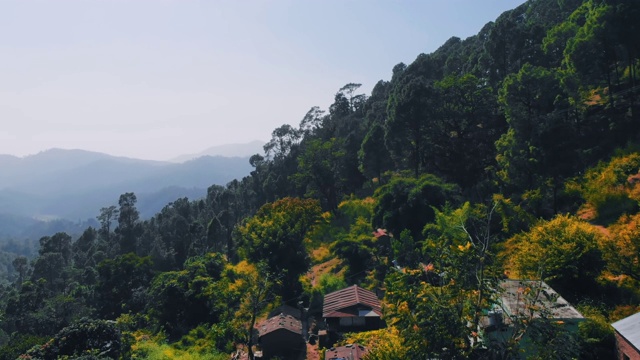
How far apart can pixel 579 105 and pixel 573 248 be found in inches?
624

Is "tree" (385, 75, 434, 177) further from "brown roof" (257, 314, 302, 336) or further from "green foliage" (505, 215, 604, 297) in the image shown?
"green foliage" (505, 215, 604, 297)

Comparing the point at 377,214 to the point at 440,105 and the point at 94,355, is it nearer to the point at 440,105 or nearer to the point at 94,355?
the point at 440,105

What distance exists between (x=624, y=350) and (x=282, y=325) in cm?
1759

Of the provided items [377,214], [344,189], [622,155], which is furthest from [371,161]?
[622,155]

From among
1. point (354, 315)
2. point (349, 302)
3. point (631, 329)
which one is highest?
point (631, 329)

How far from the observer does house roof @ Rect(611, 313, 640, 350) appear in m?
13.6

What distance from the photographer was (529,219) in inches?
1063

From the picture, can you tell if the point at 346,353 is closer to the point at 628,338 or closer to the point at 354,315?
the point at 354,315

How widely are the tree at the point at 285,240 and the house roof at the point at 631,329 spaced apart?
69.2 ft

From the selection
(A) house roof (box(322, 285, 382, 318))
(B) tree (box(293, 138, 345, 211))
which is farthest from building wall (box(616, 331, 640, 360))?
(B) tree (box(293, 138, 345, 211))

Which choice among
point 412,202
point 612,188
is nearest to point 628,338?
point 612,188

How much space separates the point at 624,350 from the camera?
1468 cm

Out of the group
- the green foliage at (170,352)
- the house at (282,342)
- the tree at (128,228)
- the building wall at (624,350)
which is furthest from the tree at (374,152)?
the tree at (128,228)

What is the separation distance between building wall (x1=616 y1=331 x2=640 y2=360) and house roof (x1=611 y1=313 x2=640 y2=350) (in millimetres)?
322
